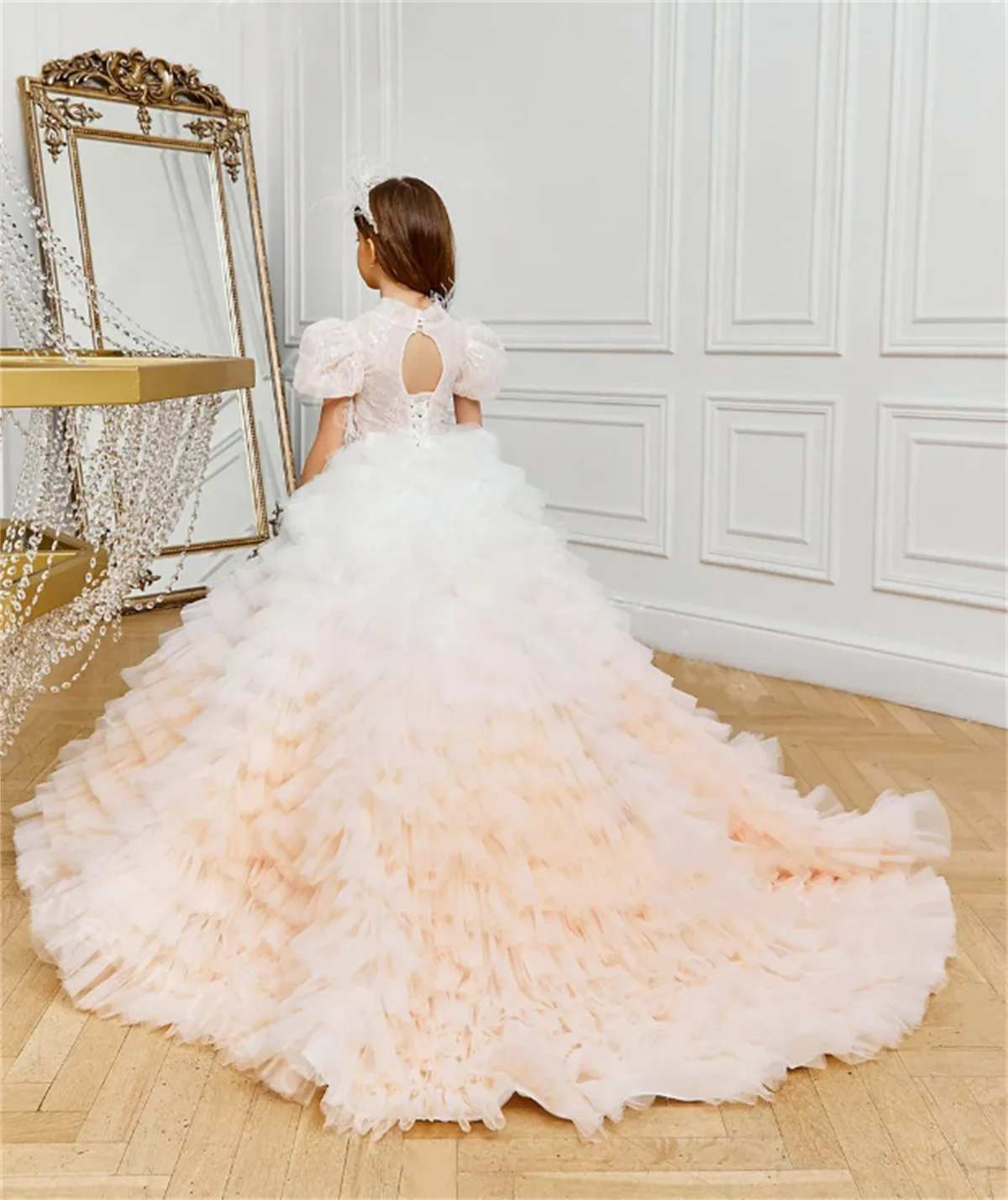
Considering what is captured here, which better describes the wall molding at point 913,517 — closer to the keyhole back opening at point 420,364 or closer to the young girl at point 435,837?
the young girl at point 435,837

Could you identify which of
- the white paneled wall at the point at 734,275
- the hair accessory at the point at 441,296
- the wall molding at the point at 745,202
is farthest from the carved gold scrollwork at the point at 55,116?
the hair accessory at the point at 441,296

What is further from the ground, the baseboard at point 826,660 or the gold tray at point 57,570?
the gold tray at point 57,570

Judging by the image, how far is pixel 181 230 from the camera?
17.6 feet

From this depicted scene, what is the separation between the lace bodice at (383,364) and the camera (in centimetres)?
250

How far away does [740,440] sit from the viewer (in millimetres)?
4383

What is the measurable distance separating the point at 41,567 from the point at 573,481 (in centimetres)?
307

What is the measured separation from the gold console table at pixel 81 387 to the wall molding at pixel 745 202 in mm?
2415

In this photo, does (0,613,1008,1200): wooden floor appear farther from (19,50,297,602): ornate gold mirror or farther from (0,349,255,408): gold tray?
(19,50,297,602): ornate gold mirror

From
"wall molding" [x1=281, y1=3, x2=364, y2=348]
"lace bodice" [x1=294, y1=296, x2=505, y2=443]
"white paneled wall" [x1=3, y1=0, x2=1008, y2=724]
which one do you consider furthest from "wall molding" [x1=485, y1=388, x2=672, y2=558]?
"lace bodice" [x1=294, y1=296, x2=505, y2=443]

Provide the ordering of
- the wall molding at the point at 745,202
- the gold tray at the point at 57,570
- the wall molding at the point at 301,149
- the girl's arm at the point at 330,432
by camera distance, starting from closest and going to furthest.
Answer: the gold tray at the point at 57,570 → the girl's arm at the point at 330,432 → the wall molding at the point at 745,202 → the wall molding at the point at 301,149

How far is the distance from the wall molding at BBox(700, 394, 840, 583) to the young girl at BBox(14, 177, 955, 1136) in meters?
1.69

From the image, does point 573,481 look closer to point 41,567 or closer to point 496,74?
point 496,74

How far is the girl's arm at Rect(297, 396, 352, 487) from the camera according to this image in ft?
8.45

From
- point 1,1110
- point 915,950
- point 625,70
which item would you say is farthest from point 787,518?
point 1,1110
